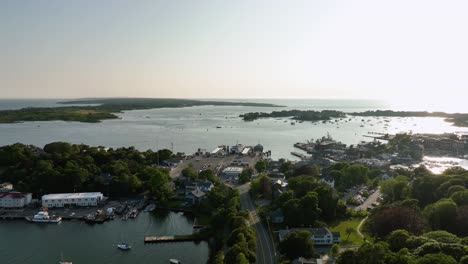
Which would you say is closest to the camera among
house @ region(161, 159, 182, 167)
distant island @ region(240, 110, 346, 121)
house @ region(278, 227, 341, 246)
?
house @ region(278, 227, 341, 246)

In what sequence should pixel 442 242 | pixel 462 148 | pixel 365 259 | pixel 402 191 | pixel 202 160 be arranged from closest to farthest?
pixel 365 259, pixel 442 242, pixel 402 191, pixel 202 160, pixel 462 148

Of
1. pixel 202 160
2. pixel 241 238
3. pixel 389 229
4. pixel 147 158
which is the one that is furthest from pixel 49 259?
pixel 202 160

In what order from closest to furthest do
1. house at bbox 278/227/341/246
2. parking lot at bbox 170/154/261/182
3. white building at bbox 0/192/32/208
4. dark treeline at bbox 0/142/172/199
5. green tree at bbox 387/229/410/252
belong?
green tree at bbox 387/229/410/252
house at bbox 278/227/341/246
white building at bbox 0/192/32/208
dark treeline at bbox 0/142/172/199
parking lot at bbox 170/154/261/182

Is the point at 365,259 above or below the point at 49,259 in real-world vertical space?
above

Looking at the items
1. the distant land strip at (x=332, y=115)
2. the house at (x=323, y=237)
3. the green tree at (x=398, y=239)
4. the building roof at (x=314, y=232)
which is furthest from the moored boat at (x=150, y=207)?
the distant land strip at (x=332, y=115)

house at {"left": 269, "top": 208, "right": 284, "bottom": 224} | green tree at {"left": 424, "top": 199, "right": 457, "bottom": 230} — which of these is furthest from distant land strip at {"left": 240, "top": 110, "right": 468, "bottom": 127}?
house at {"left": 269, "top": 208, "right": 284, "bottom": 224}

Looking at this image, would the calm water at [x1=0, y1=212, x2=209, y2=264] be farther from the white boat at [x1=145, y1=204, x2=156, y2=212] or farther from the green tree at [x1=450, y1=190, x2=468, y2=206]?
the green tree at [x1=450, y1=190, x2=468, y2=206]

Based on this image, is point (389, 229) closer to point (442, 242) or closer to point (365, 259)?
Result: point (442, 242)
